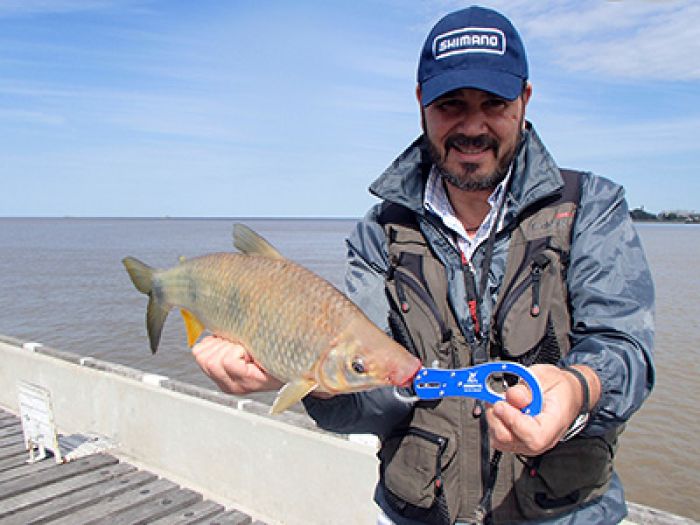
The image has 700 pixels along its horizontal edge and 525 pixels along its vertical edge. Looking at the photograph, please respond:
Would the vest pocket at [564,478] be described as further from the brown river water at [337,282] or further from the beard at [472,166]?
the brown river water at [337,282]

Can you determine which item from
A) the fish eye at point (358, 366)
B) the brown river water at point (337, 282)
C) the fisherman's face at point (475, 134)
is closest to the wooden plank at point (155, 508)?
the fish eye at point (358, 366)

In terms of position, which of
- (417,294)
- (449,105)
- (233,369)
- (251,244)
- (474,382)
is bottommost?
(233,369)

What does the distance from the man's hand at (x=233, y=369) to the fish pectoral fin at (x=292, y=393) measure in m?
0.22

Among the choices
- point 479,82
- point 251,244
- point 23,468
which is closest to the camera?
point 479,82

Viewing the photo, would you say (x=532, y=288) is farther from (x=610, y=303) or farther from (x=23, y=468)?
A: (x=23, y=468)

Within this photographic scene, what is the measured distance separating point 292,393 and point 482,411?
0.73m

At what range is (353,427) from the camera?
2512 mm

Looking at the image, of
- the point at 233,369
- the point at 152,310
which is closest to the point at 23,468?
the point at 152,310

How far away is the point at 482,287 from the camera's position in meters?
2.38

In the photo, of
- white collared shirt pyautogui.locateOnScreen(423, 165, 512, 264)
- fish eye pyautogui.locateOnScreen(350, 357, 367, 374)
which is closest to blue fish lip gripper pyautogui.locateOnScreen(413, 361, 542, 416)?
fish eye pyautogui.locateOnScreen(350, 357, 367, 374)

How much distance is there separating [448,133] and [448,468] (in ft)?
4.32

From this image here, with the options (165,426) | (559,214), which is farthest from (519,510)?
(165,426)

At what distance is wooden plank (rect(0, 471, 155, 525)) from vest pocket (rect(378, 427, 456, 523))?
377 cm

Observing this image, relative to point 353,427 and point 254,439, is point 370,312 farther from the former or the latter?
point 254,439
